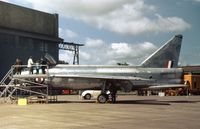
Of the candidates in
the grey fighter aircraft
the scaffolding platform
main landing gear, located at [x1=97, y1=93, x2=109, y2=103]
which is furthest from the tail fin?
the scaffolding platform

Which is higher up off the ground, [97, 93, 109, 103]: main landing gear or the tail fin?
the tail fin

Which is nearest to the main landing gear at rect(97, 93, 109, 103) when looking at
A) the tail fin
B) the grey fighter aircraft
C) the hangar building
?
the grey fighter aircraft

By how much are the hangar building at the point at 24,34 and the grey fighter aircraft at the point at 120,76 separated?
36731 mm

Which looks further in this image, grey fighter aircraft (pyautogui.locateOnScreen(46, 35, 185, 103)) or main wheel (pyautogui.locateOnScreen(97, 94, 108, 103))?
grey fighter aircraft (pyautogui.locateOnScreen(46, 35, 185, 103))

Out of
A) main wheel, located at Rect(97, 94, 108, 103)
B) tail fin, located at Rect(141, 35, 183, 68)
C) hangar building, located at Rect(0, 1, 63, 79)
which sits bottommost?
main wheel, located at Rect(97, 94, 108, 103)

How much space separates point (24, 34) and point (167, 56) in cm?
4373

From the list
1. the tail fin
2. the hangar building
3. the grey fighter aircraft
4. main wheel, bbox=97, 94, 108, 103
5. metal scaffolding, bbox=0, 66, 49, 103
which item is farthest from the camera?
the hangar building

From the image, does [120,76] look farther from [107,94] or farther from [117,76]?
[107,94]

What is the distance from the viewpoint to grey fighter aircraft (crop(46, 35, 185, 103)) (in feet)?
95.2

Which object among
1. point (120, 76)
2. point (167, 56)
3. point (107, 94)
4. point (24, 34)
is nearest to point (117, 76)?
point (120, 76)

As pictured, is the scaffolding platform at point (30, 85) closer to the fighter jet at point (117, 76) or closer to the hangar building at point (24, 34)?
the fighter jet at point (117, 76)

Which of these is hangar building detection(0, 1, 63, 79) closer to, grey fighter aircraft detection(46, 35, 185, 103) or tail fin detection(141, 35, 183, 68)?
grey fighter aircraft detection(46, 35, 185, 103)

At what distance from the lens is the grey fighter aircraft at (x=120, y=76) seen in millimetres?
29016

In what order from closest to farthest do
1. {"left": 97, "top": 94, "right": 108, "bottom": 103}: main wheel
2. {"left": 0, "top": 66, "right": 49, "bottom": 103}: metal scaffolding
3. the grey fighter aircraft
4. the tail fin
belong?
{"left": 97, "top": 94, "right": 108, "bottom": 103}: main wheel < the grey fighter aircraft < {"left": 0, "top": 66, "right": 49, "bottom": 103}: metal scaffolding < the tail fin
